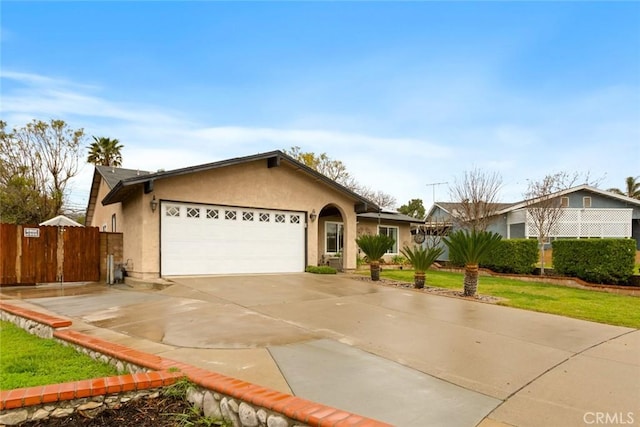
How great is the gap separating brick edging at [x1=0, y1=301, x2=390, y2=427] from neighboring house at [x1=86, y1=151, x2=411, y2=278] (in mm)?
8762

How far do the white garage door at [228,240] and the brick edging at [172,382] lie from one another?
8927 mm

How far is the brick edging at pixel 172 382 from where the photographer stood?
116 inches

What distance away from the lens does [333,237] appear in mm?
21469

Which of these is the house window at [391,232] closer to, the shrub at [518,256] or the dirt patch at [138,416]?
the shrub at [518,256]

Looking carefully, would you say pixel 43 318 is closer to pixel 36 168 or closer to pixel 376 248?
pixel 376 248

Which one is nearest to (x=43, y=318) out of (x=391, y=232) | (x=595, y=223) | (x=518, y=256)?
(x=518, y=256)

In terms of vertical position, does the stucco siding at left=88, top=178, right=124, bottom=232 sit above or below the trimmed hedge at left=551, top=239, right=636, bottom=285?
above

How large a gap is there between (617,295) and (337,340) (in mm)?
11423

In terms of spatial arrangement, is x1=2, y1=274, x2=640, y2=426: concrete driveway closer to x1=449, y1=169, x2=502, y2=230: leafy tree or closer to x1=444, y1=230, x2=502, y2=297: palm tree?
x1=444, y1=230, x2=502, y2=297: palm tree

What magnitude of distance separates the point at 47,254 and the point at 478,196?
22.6 m

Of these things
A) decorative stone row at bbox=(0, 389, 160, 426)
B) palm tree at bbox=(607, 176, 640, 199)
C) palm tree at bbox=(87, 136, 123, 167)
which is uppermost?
palm tree at bbox=(87, 136, 123, 167)

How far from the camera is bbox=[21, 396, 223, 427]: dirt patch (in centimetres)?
344

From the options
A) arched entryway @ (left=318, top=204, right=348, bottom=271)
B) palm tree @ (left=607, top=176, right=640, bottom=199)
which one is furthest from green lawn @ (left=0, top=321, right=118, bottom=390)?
palm tree @ (left=607, top=176, right=640, bottom=199)

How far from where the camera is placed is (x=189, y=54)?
1357 centimetres
